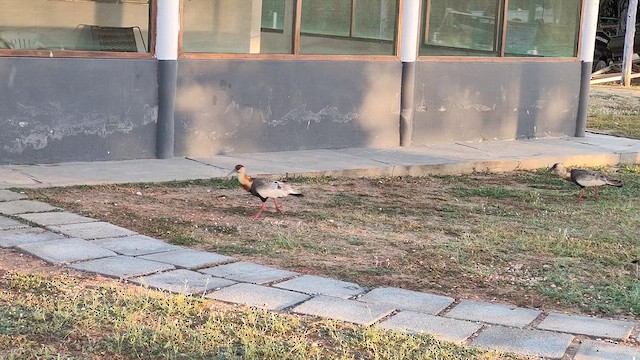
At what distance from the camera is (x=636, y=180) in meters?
11.1

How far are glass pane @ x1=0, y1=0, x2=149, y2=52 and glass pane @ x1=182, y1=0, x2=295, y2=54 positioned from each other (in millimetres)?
555

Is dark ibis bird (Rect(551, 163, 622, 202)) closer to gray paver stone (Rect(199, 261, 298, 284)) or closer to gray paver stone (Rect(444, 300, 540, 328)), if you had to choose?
gray paver stone (Rect(444, 300, 540, 328))

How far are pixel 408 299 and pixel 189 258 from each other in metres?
1.51

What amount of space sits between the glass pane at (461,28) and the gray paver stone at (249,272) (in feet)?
21.5

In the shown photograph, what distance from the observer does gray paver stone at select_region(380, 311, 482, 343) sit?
16.8ft

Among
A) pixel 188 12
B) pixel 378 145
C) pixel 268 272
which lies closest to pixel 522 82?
pixel 378 145

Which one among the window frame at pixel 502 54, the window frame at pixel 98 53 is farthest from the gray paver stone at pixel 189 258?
the window frame at pixel 502 54

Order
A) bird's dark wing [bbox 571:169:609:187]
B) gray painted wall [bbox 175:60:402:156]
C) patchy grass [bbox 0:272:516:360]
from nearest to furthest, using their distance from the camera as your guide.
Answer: patchy grass [bbox 0:272:516:360], bird's dark wing [bbox 571:169:609:187], gray painted wall [bbox 175:60:402:156]

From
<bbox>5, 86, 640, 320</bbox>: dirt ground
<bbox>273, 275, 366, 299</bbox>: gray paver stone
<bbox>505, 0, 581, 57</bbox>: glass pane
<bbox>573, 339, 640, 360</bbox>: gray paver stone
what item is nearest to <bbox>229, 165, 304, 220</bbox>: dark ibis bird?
<bbox>5, 86, 640, 320</bbox>: dirt ground

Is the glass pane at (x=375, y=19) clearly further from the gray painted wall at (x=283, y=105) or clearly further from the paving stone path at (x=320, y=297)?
the paving stone path at (x=320, y=297)

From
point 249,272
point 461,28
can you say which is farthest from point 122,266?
point 461,28

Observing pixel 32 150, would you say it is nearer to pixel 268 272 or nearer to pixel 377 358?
pixel 268 272

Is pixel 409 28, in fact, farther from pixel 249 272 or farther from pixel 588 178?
pixel 249 272

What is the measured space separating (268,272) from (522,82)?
790cm
